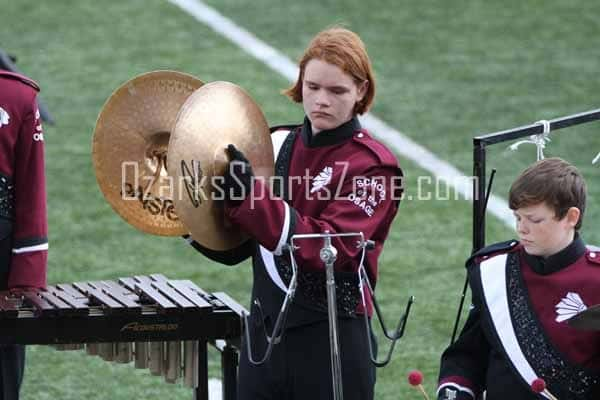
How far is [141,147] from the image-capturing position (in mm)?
5020

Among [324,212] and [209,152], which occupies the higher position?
[209,152]

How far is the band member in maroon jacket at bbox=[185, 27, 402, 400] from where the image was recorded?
462 cm

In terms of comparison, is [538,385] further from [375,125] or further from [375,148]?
[375,125]

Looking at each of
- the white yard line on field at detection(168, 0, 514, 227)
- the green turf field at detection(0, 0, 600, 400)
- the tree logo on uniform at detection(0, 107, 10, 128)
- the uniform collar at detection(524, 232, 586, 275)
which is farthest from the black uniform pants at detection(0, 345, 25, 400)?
the white yard line on field at detection(168, 0, 514, 227)

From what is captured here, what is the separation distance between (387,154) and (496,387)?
0.75 metres

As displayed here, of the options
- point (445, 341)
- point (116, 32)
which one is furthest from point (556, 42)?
point (445, 341)

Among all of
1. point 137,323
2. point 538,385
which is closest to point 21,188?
point 137,323

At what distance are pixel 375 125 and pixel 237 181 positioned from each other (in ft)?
22.4

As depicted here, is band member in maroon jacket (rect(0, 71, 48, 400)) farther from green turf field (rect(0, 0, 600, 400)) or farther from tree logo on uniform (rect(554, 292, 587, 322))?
tree logo on uniform (rect(554, 292, 587, 322))

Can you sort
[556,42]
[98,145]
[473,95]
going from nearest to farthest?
[98,145] → [473,95] → [556,42]

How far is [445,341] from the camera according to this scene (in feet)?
24.9

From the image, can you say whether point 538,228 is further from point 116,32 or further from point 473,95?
point 116,32

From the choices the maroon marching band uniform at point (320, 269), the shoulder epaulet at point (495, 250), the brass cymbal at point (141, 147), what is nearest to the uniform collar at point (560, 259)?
the shoulder epaulet at point (495, 250)

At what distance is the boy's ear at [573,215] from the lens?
440 cm
